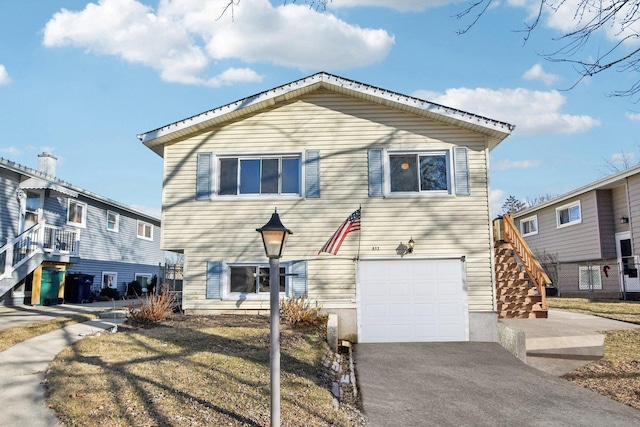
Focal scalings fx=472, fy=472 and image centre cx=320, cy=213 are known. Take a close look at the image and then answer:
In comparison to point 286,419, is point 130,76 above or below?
above

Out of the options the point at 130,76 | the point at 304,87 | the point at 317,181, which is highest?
the point at 130,76

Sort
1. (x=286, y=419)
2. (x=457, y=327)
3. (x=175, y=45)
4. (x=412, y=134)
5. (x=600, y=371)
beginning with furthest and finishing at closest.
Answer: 1. (x=412, y=134)
2. (x=457, y=327)
3. (x=175, y=45)
4. (x=600, y=371)
5. (x=286, y=419)

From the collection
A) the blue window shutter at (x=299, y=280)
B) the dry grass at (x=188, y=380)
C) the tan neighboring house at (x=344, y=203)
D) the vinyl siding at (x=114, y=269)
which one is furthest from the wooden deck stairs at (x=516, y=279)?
the vinyl siding at (x=114, y=269)

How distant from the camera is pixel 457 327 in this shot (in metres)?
11.2

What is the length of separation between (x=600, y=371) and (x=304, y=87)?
8862mm

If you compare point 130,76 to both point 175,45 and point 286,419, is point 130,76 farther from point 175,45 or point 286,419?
point 286,419

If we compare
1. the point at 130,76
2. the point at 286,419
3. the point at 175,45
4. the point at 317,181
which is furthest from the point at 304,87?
the point at 286,419

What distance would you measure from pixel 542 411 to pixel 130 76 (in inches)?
517

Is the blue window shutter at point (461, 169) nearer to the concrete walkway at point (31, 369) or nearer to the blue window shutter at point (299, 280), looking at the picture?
the blue window shutter at point (299, 280)

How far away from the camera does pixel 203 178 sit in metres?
11.9

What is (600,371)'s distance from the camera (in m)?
9.01

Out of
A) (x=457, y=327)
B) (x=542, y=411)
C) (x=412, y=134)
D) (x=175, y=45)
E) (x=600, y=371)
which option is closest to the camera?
(x=542, y=411)

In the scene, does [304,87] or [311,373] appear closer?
[311,373]

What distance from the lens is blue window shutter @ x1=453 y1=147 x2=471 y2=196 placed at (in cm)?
1152
